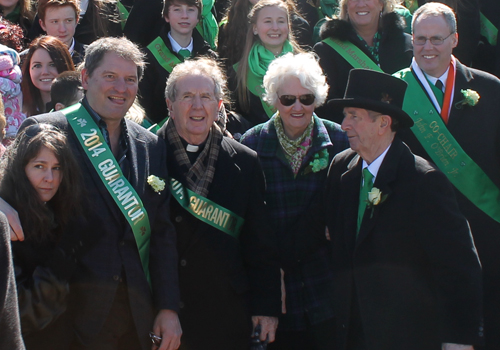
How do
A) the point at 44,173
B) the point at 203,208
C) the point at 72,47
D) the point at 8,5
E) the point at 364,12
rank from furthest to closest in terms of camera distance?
1. the point at 8,5
2. the point at 72,47
3. the point at 364,12
4. the point at 203,208
5. the point at 44,173

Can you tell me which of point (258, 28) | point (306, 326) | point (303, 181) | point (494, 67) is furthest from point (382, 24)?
point (306, 326)

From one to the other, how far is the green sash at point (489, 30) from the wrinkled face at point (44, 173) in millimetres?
4753

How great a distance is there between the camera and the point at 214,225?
3.50 metres

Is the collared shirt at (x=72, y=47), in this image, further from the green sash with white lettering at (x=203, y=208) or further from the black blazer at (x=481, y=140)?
the black blazer at (x=481, y=140)

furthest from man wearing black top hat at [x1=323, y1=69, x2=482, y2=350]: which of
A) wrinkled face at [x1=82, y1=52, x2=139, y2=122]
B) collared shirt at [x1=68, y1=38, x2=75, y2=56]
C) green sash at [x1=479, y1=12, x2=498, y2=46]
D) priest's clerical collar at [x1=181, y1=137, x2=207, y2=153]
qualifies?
green sash at [x1=479, y1=12, x2=498, y2=46]

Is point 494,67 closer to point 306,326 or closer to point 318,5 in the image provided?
point 318,5

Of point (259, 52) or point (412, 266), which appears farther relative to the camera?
point (259, 52)

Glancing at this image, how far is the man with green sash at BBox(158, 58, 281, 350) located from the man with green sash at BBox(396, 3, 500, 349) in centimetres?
133

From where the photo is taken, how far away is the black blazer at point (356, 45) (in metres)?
5.07

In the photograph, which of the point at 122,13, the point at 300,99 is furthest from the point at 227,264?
the point at 122,13

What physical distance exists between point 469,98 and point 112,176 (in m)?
2.48

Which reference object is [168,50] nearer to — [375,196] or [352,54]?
[352,54]

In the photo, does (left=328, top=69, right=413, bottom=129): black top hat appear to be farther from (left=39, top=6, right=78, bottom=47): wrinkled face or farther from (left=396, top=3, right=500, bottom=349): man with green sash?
(left=39, top=6, right=78, bottom=47): wrinkled face

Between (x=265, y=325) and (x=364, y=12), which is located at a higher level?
(x=364, y=12)
